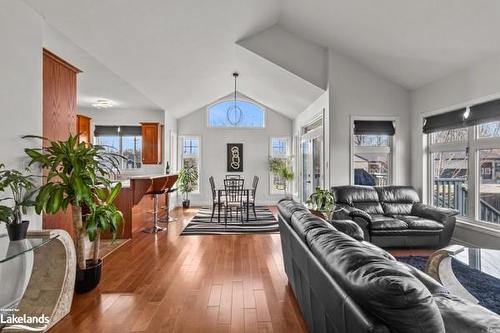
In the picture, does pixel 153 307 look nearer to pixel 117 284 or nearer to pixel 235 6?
pixel 117 284

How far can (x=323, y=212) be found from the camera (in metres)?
4.12

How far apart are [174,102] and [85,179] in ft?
15.0

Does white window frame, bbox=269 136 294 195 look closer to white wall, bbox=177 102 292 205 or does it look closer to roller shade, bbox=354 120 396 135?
white wall, bbox=177 102 292 205

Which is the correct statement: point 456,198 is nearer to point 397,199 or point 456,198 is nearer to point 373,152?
point 397,199

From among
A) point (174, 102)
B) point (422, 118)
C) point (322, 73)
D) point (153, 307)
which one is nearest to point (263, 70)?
point (322, 73)

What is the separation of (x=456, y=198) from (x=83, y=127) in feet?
25.1

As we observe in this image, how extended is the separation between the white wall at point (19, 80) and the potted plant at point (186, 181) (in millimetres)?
5480

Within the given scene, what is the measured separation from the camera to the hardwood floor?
Result: 220 cm

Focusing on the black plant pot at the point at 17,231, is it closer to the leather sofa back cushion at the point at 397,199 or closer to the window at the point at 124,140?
the leather sofa back cushion at the point at 397,199

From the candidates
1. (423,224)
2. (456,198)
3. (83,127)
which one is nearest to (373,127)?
(456,198)

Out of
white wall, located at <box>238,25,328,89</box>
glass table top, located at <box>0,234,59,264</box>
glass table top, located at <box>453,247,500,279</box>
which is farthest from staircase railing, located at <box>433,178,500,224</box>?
glass table top, located at <box>0,234,59,264</box>

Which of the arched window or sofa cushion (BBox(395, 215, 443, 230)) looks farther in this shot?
the arched window

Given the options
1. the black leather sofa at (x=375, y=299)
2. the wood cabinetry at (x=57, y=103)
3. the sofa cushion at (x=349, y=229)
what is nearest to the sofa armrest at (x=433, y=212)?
the sofa cushion at (x=349, y=229)

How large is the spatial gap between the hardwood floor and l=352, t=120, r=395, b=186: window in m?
2.43
